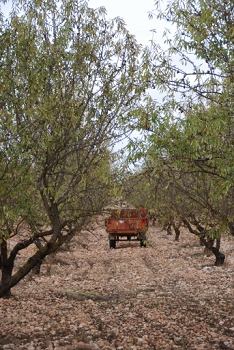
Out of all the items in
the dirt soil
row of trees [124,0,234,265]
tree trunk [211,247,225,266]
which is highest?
row of trees [124,0,234,265]

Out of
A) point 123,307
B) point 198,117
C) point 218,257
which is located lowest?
point 123,307

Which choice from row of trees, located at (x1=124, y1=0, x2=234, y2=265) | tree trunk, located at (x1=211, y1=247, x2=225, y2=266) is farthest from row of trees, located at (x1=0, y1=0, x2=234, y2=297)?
tree trunk, located at (x1=211, y1=247, x2=225, y2=266)

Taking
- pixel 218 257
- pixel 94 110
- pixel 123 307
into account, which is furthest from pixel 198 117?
pixel 218 257

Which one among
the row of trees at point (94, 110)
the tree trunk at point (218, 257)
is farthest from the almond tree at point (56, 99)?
the tree trunk at point (218, 257)

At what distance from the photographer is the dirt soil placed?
941 centimetres

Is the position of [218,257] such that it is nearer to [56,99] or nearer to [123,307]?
[123,307]

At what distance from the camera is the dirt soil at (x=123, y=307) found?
941 cm

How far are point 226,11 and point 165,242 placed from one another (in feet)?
83.6

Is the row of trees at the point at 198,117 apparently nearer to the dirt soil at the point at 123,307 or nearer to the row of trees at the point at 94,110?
the row of trees at the point at 94,110

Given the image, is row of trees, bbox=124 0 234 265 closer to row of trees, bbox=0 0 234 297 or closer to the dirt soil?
row of trees, bbox=0 0 234 297

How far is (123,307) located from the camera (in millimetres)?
12594

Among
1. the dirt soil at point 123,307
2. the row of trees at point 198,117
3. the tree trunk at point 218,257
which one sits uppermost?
the row of trees at point 198,117

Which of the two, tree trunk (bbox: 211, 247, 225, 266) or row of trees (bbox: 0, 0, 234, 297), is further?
tree trunk (bbox: 211, 247, 225, 266)

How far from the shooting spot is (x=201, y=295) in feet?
46.5
